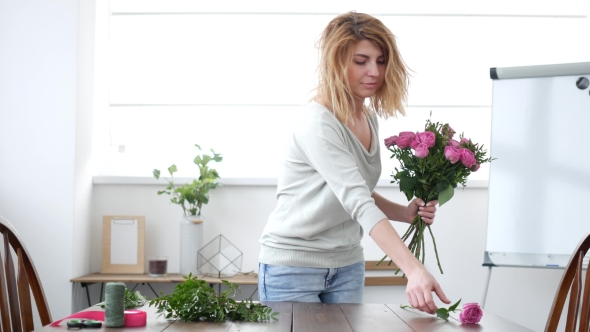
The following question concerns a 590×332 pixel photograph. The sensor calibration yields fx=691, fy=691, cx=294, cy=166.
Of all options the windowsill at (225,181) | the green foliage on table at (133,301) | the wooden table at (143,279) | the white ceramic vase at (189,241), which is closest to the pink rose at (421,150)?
the green foliage on table at (133,301)

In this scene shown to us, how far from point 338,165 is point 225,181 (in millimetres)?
1953

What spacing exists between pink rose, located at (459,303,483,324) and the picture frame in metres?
2.24

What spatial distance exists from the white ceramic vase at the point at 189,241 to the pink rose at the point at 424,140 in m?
1.81

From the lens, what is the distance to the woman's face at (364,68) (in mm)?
1915

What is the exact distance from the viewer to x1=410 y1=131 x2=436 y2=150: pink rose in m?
1.91

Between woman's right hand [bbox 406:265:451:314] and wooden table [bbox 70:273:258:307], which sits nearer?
woman's right hand [bbox 406:265:451:314]

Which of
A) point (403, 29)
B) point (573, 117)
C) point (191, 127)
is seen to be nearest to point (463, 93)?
point (403, 29)

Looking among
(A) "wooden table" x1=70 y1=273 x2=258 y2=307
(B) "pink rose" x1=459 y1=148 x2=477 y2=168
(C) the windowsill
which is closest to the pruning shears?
(B) "pink rose" x1=459 y1=148 x2=477 y2=168

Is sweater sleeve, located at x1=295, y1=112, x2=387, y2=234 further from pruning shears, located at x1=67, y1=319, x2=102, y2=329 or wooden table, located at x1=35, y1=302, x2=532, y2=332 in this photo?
pruning shears, located at x1=67, y1=319, x2=102, y2=329

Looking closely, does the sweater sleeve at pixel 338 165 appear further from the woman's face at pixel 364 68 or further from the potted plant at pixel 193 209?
the potted plant at pixel 193 209

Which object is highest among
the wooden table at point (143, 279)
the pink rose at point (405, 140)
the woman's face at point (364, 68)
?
the woman's face at point (364, 68)

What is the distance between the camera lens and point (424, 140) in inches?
75.4

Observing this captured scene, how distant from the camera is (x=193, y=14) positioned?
3.91 metres

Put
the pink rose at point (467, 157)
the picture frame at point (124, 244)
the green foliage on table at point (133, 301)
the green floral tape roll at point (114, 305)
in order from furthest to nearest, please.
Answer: the picture frame at point (124, 244)
the pink rose at point (467, 157)
the green foliage on table at point (133, 301)
the green floral tape roll at point (114, 305)
